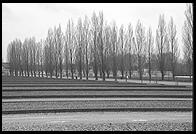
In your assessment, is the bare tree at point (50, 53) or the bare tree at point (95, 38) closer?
the bare tree at point (95, 38)

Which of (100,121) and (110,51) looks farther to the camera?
(110,51)

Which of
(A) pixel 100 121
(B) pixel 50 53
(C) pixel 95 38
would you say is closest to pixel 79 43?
(C) pixel 95 38

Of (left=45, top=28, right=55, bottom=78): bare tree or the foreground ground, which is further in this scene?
(left=45, top=28, right=55, bottom=78): bare tree

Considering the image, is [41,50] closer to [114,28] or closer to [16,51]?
[16,51]

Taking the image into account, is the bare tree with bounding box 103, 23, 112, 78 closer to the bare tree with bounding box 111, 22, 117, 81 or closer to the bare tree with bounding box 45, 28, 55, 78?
the bare tree with bounding box 111, 22, 117, 81

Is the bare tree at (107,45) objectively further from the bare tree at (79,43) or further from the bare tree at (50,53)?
the bare tree at (50,53)

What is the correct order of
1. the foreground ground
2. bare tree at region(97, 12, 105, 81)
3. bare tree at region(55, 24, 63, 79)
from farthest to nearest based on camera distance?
bare tree at region(55, 24, 63, 79)
bare tree at region(97, 12, 105, 81)
the foreground ground

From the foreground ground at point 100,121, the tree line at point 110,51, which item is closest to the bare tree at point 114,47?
the tree line at point 110,51

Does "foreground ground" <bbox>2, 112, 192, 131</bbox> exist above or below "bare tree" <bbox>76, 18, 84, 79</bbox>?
below

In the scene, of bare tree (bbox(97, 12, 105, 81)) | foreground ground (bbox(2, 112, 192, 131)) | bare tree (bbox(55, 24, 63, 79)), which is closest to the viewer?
foreground ground (bbox(2, 112, 192, 131))

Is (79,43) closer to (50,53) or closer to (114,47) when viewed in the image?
(114,47)

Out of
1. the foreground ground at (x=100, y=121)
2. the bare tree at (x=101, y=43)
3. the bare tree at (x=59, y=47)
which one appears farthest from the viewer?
the bare tree at (x=59, y=47)

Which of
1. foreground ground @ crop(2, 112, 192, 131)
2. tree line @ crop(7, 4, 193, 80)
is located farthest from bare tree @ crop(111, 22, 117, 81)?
foreground ground @ crop(2, 112, 192, 131)

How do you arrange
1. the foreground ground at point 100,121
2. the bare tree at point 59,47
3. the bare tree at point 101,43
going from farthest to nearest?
1. the bare tree at point 59,47
2. the bare tree at point 101,43
3. the foreground ground at point 100,121
